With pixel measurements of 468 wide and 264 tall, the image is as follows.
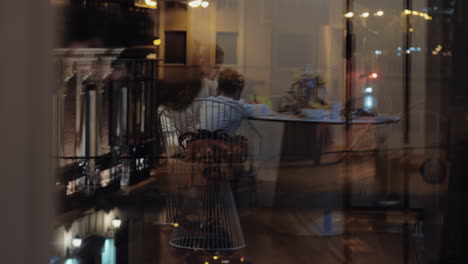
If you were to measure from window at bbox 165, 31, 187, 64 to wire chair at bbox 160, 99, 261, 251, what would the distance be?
11.6 inches

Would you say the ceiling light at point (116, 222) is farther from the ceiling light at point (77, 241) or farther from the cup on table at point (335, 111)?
the cup on table at point (335, 111)

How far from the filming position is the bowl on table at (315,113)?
9.04ft

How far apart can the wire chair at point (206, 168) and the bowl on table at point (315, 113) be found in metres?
0.25

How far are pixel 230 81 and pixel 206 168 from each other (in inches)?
25.5

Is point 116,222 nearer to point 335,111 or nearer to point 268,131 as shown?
point 268,131


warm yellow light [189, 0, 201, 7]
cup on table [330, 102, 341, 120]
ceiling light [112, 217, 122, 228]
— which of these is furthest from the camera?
warm yellow light [189, 0, 201, 7]

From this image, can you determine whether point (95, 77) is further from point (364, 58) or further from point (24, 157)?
point (24, 157)

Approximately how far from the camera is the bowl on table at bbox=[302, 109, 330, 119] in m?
2.76

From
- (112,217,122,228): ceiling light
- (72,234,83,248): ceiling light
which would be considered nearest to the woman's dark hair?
(112,217,122,228): ceiling light

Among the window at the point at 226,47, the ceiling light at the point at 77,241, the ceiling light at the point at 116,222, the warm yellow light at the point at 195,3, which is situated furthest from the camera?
the warm yellow light at the point at 195,3

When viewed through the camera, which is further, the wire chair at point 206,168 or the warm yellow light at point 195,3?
the warm yellow light at point 195,3

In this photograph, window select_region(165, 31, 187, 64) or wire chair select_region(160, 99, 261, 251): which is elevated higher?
window select_region(165, 31, 187, 64)

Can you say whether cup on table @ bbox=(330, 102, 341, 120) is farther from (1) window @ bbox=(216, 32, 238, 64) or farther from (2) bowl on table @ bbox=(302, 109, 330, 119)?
(1) window @ bbox=(216, 32, 238, 64)

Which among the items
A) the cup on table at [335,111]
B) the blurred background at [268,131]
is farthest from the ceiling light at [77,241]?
the cup on table at [335,111]
